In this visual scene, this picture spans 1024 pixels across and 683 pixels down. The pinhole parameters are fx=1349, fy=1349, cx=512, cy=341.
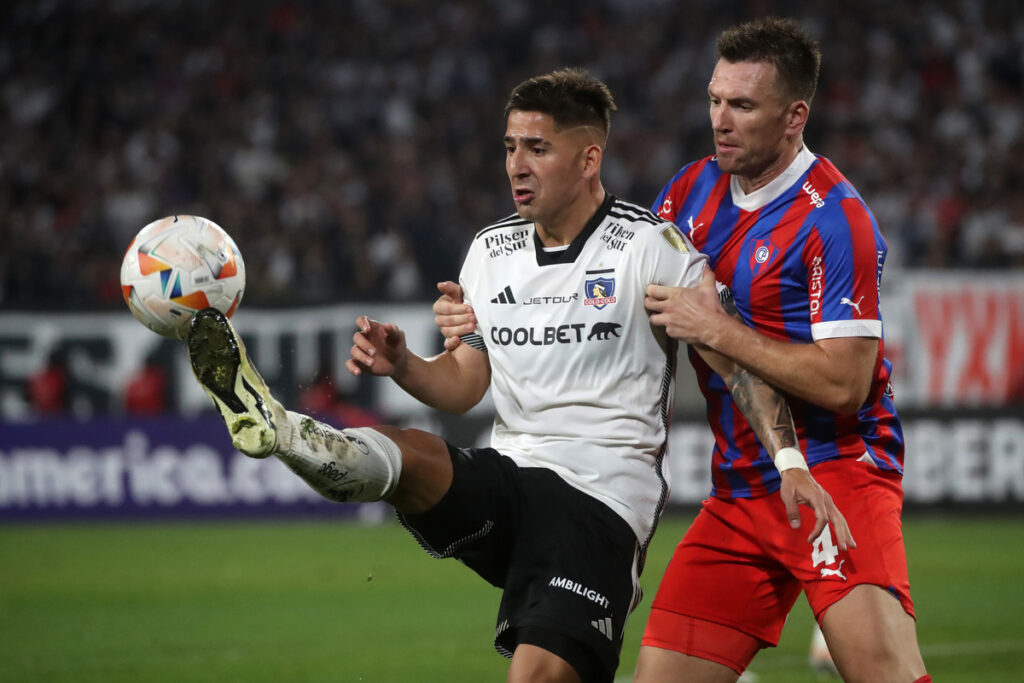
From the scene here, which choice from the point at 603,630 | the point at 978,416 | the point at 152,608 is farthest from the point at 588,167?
the point at 978,416

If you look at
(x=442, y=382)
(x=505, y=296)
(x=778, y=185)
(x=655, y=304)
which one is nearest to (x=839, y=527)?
(x=655, y=304)

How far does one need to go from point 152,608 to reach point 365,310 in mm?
5776

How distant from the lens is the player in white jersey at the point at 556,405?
416 centimetres

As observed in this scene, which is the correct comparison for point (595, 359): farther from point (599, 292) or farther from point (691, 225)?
point (691, 225)

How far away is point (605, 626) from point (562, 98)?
1.76m

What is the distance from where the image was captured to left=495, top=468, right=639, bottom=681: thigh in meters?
4.18

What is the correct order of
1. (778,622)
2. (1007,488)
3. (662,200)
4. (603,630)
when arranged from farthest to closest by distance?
(1007,488) < (662,200) < (778,622) < (603,630)

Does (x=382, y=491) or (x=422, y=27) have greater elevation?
(x=422, y=27)

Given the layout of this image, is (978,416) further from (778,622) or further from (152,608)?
(778,622)

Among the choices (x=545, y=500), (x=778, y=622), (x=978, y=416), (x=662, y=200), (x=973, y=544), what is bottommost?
(x=973, y=544)

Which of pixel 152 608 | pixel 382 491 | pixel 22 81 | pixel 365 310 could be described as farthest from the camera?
pixel 22 81

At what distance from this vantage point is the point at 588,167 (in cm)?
466

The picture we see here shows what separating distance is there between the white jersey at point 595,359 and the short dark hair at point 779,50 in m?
0.61

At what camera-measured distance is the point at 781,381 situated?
4.24 m
